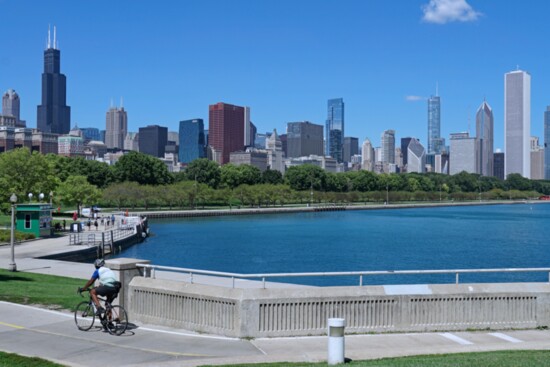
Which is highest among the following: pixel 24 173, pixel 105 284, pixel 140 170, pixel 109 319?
pixel 140 170

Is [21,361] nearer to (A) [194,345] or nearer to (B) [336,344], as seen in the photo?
(A) [194,345]

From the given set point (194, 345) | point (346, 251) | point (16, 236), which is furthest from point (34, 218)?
point (194, 345)

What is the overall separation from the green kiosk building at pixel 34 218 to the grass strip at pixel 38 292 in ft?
78.1

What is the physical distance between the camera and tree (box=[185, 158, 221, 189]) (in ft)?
616

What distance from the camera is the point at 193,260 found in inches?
2188

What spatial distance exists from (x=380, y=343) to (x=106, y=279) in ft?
22.0

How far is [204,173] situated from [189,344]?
176 meters

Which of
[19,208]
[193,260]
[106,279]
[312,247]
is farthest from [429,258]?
[106,279]

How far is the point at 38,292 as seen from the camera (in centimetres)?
2144

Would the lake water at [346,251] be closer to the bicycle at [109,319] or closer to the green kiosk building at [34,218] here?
the green kiosk building at [34,218]

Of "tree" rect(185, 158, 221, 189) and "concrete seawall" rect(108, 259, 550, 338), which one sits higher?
"tree" rect(185, 158, 221, 189)

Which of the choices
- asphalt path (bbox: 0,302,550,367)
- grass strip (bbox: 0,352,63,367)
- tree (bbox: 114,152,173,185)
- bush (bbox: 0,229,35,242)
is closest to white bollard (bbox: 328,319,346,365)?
asphalt path (bbox: 0,302,550,367)

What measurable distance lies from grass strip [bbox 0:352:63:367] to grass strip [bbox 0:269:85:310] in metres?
5.62

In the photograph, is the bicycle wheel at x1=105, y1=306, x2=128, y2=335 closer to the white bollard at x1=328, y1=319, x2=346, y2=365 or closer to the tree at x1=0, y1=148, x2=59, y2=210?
the white bollard at x1=328, y1=319, x2=346, y2=365
